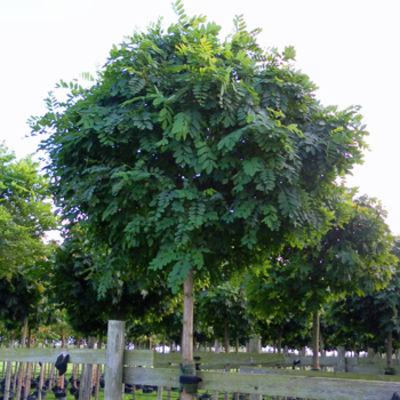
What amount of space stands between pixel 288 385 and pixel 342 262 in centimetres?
327

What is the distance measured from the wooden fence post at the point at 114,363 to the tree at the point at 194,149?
658mm

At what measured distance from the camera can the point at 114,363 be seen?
5504 mm

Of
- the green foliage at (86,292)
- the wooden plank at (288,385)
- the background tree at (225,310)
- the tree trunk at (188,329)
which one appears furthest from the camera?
the background tree at (225,310)

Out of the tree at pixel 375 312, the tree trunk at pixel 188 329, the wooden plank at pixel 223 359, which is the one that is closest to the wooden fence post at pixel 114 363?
the tree trunk at pixel 188 329

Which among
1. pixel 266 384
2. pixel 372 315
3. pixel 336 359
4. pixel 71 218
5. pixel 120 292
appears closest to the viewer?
pixel 266 384

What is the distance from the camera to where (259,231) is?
5.27 m

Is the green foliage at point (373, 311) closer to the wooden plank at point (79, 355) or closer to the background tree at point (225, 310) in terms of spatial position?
the background tree at point (225, 310)

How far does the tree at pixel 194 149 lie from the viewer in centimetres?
469

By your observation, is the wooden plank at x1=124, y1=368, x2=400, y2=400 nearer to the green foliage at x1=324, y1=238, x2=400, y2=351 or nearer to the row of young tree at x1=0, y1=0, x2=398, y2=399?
the row of young tree at x1=0, y1=0, x2=398, y2=399

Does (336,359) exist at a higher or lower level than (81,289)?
lower

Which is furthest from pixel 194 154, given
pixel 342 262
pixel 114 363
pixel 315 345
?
pixel 315 345

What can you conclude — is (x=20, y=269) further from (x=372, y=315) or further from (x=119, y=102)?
(x=372, y=315)

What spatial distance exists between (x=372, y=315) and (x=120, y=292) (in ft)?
22.8

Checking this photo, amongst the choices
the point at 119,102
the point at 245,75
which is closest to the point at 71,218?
the point at 119,102
